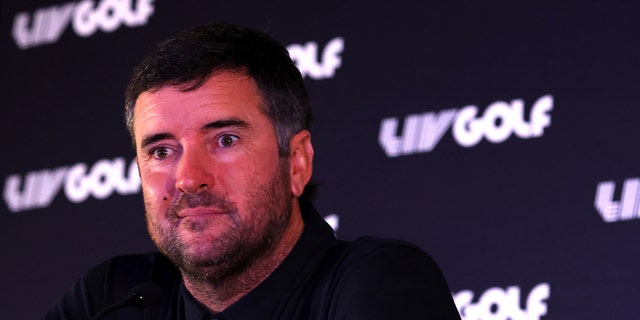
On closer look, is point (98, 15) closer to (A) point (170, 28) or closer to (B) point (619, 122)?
(A) point (170, 28)

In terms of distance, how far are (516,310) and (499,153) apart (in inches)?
17.6

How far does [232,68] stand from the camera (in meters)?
2.19

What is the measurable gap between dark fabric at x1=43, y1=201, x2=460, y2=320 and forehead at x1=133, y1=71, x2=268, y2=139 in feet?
0.95

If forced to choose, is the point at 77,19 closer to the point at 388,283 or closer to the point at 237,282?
the point at 237,282

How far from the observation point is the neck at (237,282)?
219cm

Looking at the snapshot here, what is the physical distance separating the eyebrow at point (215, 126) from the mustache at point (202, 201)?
0.42ft

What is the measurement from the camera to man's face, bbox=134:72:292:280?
207 cm

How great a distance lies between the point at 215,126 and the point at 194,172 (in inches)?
4.1

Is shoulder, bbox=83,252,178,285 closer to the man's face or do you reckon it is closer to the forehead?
the man's face

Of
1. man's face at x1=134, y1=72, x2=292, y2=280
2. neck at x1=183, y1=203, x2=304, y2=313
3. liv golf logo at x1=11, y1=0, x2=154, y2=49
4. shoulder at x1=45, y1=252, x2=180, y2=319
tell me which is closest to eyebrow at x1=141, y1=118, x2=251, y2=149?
man's face at x1=134, y1=72, x2=292, y2=280

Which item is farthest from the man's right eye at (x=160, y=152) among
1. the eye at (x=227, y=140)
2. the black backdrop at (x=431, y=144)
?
the black backdrop at (x=431, y=144)

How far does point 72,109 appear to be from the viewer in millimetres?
4102

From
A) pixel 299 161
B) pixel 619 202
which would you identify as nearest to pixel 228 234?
pixel 299 161

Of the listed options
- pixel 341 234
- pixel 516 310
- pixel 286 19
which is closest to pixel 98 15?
pixel 286 19
